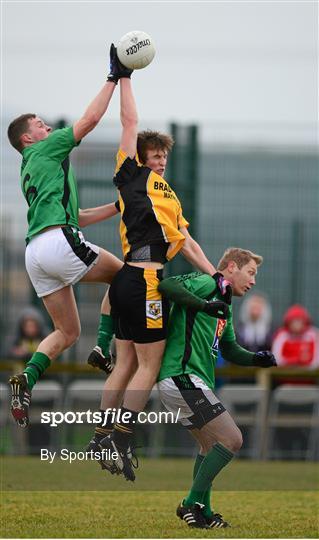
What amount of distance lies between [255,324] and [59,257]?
6.66m

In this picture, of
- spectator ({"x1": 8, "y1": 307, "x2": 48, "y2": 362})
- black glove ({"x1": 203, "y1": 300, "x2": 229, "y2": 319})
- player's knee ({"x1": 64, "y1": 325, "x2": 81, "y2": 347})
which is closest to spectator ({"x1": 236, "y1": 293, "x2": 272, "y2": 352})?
spectator ({"x1": 8, "y1": 307, "x2": 48, "y2": 362})

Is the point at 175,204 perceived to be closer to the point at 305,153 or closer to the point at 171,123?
the point at 171,123

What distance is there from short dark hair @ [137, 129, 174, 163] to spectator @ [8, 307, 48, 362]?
574 cm

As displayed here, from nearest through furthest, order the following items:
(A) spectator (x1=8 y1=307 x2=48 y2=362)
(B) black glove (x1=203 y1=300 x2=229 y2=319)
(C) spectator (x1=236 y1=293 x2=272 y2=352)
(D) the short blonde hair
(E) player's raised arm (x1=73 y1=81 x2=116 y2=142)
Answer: (B) black glove (x1=203 y1=300 x2=229 y2=319), (E) player's raised arm (x1=73 y1=81 x2=116 y2=142), (D) the short blonde hair, (A) spectator (x1=8 y1=307 x2=48 y2=362), (C) spectator (x1=236 y1=293 x2=272 y2=352)

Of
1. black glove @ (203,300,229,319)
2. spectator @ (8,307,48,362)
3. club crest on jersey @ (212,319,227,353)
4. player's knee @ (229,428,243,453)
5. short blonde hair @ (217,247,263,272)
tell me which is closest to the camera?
black glove @ (203,300,229,319)

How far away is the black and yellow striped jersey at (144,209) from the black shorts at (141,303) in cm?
16

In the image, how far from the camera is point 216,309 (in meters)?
8.33

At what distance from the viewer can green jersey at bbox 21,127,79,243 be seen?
336 inches

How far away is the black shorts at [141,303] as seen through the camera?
8.45 m

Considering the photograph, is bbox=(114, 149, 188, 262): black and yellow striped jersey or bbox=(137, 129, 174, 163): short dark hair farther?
bbox=(137, 129, 174, 163): short dark hair

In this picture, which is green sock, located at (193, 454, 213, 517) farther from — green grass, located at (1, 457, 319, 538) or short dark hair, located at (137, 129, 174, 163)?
short dark hair, located at (137, 129, 174, 163)

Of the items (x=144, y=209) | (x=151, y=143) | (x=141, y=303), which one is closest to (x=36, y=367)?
(x=141, y=303)

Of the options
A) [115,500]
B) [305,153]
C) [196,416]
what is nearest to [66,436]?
[115,500]

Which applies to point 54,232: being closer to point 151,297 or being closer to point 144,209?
point 144,209
